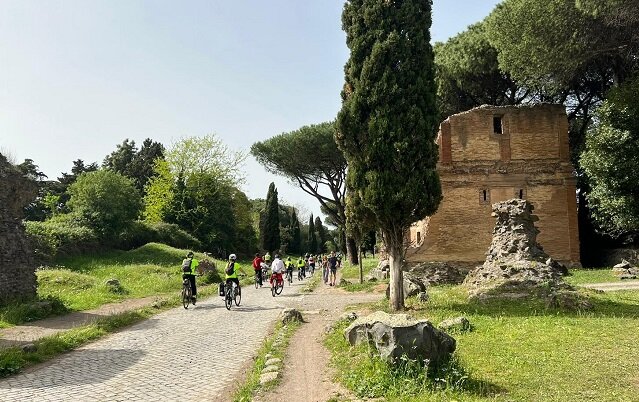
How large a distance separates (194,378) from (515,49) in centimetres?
2212

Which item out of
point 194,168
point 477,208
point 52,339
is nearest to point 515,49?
point 477,208

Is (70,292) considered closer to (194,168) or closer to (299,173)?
(299,173)

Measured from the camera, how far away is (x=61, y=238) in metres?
28.9

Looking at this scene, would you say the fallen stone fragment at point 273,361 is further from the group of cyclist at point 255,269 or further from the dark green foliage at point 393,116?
the group of cyclist at point 255,269

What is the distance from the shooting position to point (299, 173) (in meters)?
41.5

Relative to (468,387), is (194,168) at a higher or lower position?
higher

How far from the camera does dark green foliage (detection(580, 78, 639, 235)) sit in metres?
22.1

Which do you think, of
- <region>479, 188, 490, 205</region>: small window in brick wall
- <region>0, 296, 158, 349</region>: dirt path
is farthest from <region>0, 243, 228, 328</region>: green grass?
<region>479, 188, 490, 205</region>: small window in brick wall

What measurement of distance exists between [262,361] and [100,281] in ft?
49.3

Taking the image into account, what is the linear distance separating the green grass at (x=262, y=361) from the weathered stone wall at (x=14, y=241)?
323 inches

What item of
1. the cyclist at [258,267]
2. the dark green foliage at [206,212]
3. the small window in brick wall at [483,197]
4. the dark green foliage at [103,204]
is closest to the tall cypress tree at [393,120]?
the cyclist at [258,267]

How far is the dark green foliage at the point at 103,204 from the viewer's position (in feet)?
108

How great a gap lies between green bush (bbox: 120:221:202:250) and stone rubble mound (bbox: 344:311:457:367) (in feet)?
103

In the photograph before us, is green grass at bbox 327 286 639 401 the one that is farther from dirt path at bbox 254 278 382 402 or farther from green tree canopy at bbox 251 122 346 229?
green tree canopy at bbox 251 122 346 229
